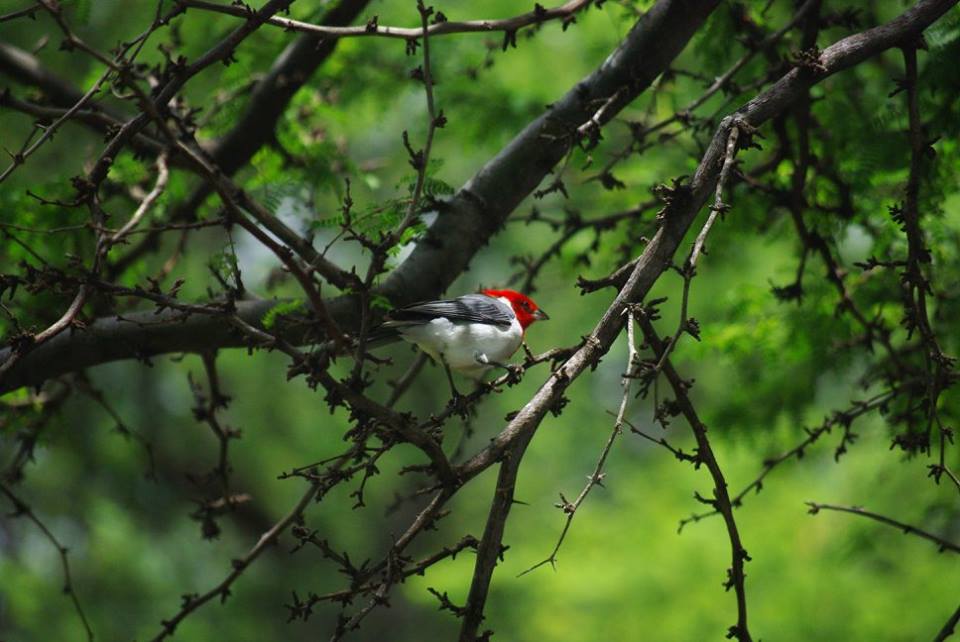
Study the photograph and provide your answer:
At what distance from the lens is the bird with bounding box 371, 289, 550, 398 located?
145 inches

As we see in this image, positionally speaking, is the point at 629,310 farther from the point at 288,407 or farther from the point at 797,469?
the point at 288,407

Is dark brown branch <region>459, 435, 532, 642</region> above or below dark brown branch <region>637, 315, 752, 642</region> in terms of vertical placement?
below

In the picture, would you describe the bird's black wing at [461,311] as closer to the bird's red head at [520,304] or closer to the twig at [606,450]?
the bird's red head at [520,304]

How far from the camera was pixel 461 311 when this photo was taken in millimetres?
4000

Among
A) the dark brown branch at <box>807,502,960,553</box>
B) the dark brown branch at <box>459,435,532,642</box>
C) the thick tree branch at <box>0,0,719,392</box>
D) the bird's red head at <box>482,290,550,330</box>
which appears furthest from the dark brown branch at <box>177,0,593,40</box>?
the dark brown branch at <box>807,502,960,553</box>

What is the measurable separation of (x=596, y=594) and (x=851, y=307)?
4.26 meters

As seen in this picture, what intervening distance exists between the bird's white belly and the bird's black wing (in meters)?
0.04

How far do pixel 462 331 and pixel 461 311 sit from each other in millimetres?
90

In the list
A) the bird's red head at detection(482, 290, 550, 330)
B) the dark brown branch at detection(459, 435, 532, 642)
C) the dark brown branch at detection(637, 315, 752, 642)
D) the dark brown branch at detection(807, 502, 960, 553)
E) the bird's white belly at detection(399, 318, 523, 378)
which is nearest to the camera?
the dark brown branch at detection(459, 435, 532, 642)

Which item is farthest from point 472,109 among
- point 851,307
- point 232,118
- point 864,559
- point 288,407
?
point 288,407

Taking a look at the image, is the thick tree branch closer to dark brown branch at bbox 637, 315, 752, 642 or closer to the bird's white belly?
the bird's white belly

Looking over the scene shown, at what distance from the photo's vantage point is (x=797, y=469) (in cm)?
786

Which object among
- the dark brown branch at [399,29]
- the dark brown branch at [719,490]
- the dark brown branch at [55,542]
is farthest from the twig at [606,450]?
the dark brown branch at [55,542]

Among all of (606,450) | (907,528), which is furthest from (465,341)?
(907,528)
